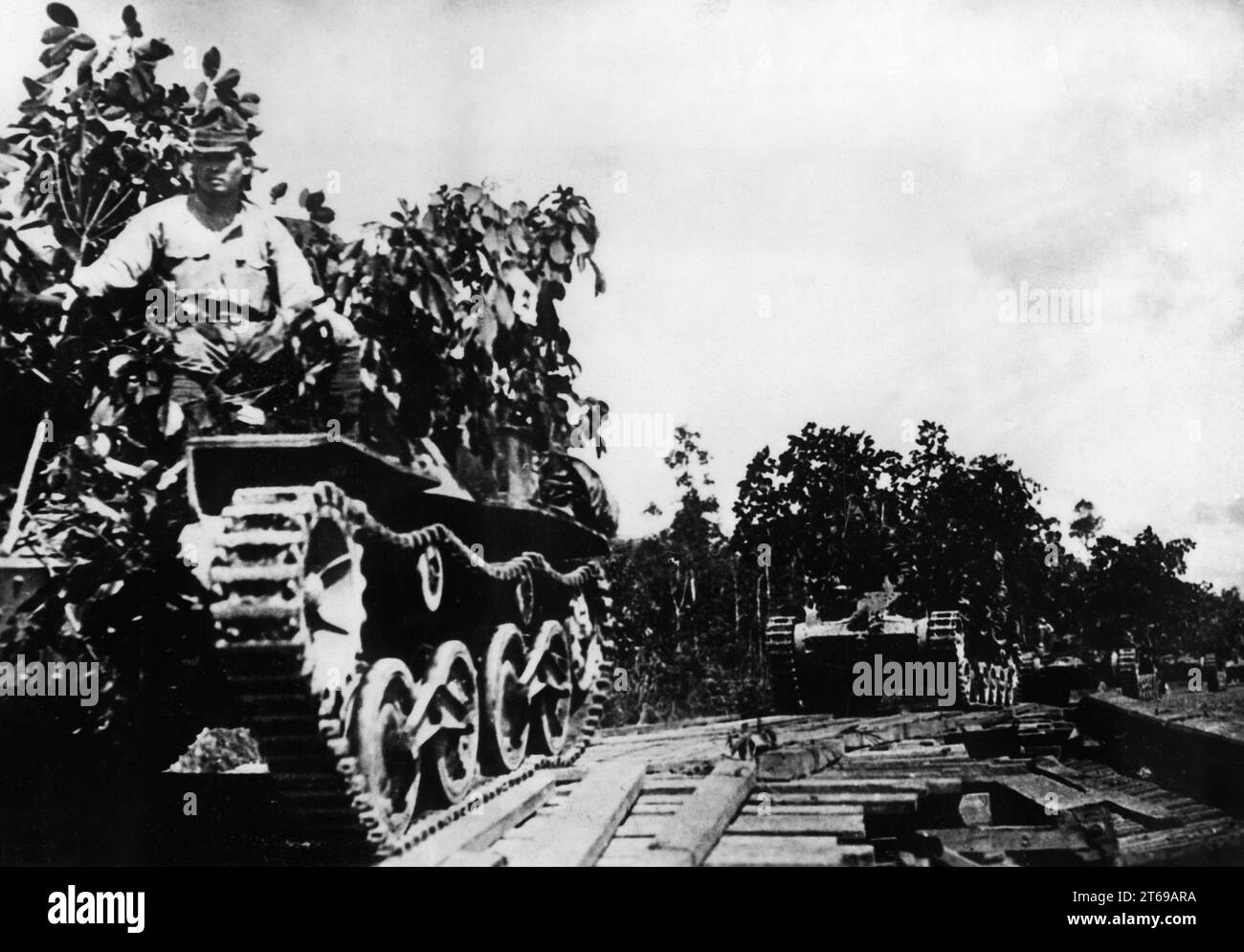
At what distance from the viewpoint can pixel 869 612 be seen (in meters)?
16.1

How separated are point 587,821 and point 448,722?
3.55 ft

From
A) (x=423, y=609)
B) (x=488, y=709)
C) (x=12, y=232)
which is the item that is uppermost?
(x=12, y=232)

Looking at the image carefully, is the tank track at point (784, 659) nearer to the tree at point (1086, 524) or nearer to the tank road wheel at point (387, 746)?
the tree at point (1086, 524)

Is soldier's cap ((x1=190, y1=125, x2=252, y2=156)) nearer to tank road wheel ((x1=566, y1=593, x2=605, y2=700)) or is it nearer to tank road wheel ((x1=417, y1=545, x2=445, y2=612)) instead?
tank road wheel ((x1=417, y1=545, x2=445, y2=612))

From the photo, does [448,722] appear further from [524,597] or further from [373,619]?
[524,597]

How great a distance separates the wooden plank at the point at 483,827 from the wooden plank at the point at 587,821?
0.20 meters

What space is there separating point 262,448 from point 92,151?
10.5ft

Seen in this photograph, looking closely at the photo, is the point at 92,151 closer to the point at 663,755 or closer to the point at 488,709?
the point at 488,709

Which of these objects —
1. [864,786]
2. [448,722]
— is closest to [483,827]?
[448,722]

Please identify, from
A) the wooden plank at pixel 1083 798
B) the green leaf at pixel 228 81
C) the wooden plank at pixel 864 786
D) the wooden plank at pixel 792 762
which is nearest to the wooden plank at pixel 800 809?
the wooden plank at pixel 864 786

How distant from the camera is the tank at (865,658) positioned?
15.6m

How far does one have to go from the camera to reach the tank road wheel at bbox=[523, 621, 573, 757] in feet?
24.2
